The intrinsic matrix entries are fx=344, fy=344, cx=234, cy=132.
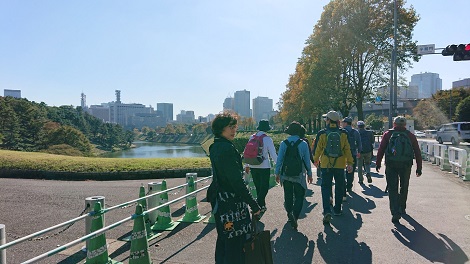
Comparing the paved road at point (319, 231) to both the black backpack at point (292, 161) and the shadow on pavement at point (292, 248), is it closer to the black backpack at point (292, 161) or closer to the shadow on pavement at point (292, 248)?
the shadow on pavement at point (292, 248)

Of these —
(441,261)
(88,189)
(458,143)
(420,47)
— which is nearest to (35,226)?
(88,189)

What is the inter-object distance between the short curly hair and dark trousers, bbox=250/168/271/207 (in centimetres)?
301

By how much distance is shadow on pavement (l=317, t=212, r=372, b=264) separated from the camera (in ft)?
14.7

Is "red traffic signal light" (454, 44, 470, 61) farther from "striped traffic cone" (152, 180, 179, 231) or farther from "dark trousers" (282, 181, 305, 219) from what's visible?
"striped traffic cone" (152, 180, 179, 231)

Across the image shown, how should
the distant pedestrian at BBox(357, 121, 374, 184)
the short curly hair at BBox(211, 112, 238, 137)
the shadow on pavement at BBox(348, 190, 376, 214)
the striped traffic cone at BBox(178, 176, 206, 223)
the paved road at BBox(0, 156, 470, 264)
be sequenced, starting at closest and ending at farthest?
the short curly hair at BBox(211, 112, 238, 137) → the paved road at BBox(0, 156, 470, 264) → the striped traffic cone at BBox(178, 176, 206, 223) → the shadow on pavement at BBox(348, 190, 376, 214) → the distant pedestrian at BBox(357, 121, 374, 184)

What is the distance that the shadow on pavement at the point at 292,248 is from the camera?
4508mm

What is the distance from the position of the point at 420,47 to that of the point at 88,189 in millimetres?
16664

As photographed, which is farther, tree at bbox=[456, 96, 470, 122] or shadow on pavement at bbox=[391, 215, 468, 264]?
tree at bbox=[456, 96, 470, 122]

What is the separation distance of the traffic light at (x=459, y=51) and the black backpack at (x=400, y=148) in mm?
8946

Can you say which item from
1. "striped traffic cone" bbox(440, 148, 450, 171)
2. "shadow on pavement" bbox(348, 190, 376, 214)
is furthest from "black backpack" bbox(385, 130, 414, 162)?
"striped traffic cone" bbox(440, 148, 450, 171)

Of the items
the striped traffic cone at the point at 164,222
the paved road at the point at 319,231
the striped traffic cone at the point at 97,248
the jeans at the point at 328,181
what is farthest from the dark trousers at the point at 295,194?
the striped traffic cone at the point at 97,248

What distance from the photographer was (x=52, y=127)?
5566 centimetres

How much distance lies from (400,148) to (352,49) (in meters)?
22.3

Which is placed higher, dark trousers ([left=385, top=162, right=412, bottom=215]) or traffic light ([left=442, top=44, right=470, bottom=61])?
traffic light ([left=442, top=44, right=470, bottom=61])
